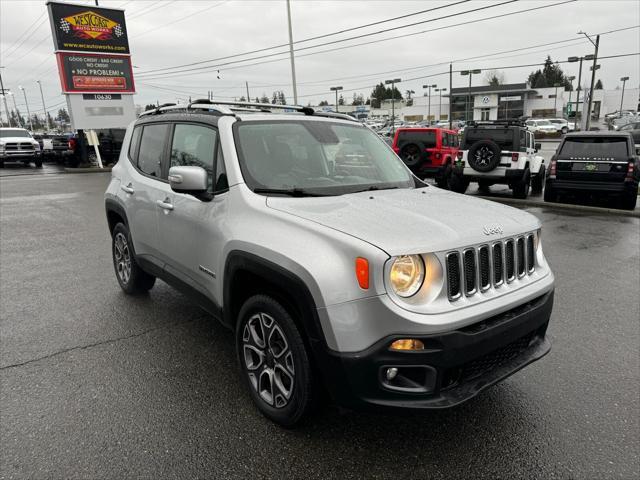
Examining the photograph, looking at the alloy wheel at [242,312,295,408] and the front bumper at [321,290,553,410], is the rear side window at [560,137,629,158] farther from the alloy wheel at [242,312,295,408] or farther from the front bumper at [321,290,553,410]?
the alloy wheel at [242,312,295,408]

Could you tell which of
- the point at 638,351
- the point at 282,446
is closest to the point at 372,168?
the point at 282,446

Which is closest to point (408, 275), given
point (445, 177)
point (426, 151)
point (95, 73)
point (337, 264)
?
point (337, 264)

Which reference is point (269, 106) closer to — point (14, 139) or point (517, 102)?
point (14, 139)

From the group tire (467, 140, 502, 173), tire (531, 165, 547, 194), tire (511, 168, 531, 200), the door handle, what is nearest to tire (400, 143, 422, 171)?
tire (467, 140, 502, 173)

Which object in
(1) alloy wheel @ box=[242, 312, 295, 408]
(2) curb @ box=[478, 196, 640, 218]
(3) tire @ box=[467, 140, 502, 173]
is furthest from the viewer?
(3) tire @ box=[467, 140, 502, 173]

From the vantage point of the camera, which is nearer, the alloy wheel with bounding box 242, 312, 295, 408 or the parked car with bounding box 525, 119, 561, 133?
the alloy wheel with bounding box 242, 312, 295, 408

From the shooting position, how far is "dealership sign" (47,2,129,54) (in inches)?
845

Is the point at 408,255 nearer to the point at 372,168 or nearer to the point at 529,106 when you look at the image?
the point at 372,168

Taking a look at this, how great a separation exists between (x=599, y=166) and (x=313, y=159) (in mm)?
8926

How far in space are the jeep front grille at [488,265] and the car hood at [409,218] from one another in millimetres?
62

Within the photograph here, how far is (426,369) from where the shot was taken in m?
2.26

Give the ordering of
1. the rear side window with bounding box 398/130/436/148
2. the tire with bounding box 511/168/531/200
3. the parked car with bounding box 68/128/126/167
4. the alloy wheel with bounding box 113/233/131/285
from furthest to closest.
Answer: the parked car with bounding box 68/128/126/167 → the rear side window with bounding box 398/130/436/148 → the tire with bounding box 511/168/531/200 → the alloy wheel with bounding box 113/233/131/285

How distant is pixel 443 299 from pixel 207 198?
1.78 metres

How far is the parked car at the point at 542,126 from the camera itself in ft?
152
